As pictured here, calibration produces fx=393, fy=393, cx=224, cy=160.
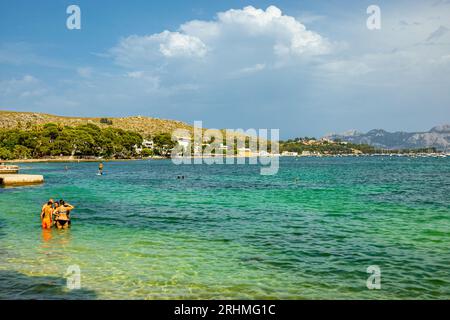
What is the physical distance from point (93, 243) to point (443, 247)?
16892 millimetres

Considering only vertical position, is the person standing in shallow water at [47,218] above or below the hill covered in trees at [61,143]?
below

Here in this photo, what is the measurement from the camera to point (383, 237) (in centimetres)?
2097

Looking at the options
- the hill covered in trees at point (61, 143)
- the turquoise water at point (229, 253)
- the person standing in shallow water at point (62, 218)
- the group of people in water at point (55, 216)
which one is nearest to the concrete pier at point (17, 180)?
the turquoise water at point (229, 253)

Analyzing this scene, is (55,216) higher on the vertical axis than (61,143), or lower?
lower

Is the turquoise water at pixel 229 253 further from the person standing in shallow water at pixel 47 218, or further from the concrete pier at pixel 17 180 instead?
the concrete pier at pixel 17 180

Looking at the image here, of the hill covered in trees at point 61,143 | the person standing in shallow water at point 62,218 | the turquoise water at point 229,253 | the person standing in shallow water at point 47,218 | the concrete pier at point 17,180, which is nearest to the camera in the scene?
the turquoise water at point 229,253

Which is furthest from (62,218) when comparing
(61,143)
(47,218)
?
(61,143)

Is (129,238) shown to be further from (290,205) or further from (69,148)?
(69,148)

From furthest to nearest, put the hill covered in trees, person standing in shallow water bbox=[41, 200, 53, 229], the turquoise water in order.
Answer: the hill covered in trees
person standing in shallow water bbox=[41, 200, 53, 229]
the turquoise water

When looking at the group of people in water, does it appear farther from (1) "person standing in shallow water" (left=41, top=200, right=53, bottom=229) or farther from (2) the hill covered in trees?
(2) the hill covered in trees

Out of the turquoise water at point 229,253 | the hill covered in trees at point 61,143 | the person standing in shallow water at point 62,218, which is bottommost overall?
the turquoise water at point 229,253

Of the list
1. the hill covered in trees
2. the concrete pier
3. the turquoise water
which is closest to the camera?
the turquoise water

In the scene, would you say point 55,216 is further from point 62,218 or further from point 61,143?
point 61,143

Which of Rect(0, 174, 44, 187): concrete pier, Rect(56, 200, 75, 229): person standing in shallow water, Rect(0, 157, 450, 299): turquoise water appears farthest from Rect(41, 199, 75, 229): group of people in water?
Rect(0, 174, 44, 187): concrete pier
